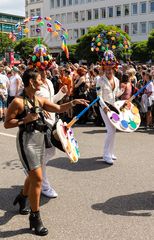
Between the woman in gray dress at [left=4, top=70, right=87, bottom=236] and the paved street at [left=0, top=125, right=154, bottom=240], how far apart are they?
0.32 m

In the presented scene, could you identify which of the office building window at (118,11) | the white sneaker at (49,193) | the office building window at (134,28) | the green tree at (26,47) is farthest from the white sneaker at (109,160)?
the office building window at (118,11)

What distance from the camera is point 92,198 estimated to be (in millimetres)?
5406

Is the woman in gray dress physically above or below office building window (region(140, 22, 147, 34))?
below

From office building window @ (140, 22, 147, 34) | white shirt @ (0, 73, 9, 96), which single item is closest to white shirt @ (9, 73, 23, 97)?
white shirt @ (0, 73, 9, 96)

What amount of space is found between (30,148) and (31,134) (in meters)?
0.15

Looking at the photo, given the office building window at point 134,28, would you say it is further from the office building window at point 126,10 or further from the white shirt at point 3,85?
the white shirt at point 3,85

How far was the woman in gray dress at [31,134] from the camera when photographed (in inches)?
167

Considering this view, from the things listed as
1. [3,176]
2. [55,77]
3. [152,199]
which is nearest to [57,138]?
[152,199]

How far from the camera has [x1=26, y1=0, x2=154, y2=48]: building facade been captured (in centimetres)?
7225

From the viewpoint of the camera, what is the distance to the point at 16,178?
251 inches

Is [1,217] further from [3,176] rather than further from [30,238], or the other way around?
[3,176]

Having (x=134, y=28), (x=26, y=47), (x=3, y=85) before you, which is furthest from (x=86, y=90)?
(x=134, y=28)

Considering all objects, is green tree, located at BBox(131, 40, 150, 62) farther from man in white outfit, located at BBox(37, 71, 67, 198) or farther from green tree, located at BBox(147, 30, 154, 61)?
man in white outfit, located at BBox(37, 71, 67, 198)

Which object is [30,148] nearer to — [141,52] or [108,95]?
[108,95]
